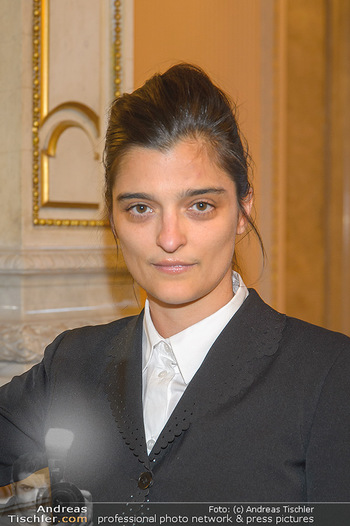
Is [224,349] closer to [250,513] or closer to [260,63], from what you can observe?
[250,513]

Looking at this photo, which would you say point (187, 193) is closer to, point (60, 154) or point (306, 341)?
point (306, 341)

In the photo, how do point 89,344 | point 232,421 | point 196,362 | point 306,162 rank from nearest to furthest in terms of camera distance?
point 232,421 → point 196,362 → point 89,344 → point 306,162

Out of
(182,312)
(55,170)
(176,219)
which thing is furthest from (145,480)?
(55,170)

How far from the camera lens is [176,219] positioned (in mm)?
1102

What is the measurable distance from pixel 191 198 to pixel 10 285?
848 millimetres

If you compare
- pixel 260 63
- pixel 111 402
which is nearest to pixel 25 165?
pixel 111 402

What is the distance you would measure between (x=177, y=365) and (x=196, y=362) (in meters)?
0.04

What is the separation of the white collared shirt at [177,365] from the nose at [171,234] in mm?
173

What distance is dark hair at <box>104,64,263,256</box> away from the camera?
1.13 m

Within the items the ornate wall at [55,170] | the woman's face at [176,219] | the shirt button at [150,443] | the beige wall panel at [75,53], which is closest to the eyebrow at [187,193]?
the woman's face at [176,219]

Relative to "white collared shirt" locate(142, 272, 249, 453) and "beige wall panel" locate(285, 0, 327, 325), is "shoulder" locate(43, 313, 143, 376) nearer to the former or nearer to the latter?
"white collared shirt" locate(142, 272, 249, 453)

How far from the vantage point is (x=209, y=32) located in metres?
2.93

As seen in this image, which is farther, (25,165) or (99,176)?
(99,176)

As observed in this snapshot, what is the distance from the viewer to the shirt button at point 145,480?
108 centimetres
